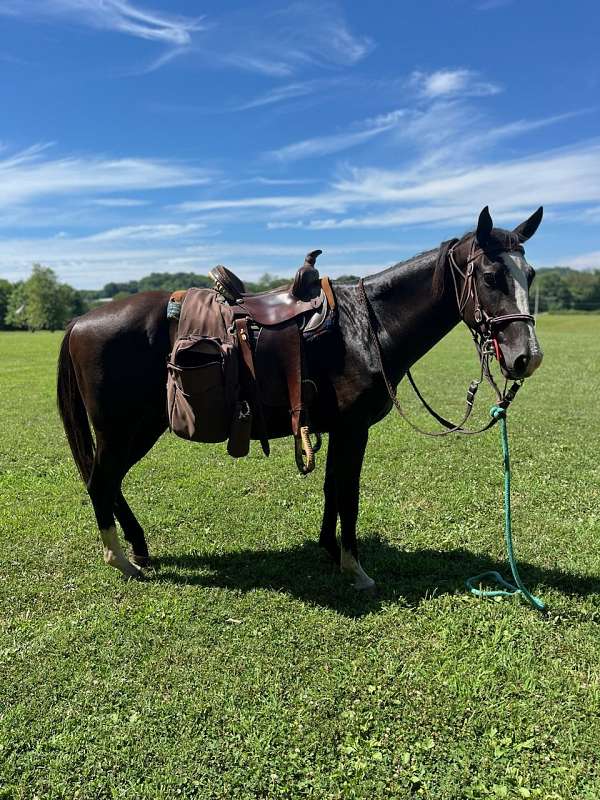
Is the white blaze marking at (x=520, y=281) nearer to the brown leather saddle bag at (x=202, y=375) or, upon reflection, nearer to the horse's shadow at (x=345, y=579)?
the brown leather saddle bag at (x=202, y=375)

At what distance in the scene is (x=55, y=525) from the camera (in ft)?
16.0

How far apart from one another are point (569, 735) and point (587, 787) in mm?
261

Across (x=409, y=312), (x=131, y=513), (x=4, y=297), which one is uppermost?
(x=4, y=297)

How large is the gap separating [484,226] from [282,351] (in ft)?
4.82

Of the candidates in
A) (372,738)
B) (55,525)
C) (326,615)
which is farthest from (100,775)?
(55,525)

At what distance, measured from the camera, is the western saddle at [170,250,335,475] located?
11.2ft

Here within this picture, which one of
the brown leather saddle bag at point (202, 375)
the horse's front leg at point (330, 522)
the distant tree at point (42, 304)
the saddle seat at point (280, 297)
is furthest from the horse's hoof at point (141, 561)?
the distant tree at point (42, 304)

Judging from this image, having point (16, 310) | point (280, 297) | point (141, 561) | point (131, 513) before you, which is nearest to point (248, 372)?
point (280, 297)

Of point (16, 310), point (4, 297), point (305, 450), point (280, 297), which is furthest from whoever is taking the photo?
point (4, 297)

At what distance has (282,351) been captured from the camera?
135 inches

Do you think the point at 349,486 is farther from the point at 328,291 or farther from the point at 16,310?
the point at 16,310

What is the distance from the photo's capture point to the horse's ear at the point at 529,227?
122 inches

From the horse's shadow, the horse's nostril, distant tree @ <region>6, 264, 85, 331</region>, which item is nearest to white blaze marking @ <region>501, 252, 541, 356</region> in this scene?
the horse's nostril

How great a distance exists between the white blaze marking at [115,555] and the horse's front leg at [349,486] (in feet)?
5.40
